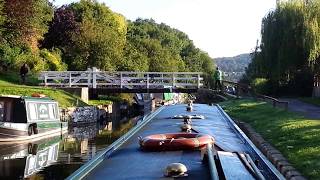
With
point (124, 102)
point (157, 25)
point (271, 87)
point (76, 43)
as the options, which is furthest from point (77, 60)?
point (157, 25)

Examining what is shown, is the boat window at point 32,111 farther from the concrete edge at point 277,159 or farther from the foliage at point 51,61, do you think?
the foliage at point 51,61

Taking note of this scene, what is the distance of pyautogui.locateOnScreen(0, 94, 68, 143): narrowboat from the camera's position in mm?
20359

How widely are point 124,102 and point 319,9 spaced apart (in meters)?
20.6

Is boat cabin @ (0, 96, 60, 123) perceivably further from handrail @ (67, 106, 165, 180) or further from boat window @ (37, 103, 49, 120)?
handrail @ (67, 106, 165, 180)

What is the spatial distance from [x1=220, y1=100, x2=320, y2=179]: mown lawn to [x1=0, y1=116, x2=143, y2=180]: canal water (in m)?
4.25

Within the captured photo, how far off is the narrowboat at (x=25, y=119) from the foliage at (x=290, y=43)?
559 inches

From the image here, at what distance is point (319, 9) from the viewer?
30.6 metres

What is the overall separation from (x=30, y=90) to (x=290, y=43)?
48.2ft

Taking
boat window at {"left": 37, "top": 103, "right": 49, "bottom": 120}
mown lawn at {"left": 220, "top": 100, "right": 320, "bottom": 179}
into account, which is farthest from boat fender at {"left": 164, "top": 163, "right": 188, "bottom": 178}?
boat window at {"left": 37, "top": 103, "right": 49, "bottom": 120}

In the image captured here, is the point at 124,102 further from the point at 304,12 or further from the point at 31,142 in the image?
the point at 31,142

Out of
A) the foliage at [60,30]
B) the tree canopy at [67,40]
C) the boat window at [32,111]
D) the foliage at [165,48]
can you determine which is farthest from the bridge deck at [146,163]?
the foliage at [165,48]

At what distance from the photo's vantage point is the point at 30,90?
Answer: 28.0 meters

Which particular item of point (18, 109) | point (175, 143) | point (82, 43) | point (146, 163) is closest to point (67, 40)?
point (82, 43)

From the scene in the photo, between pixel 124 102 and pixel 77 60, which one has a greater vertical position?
pixel 77 60
